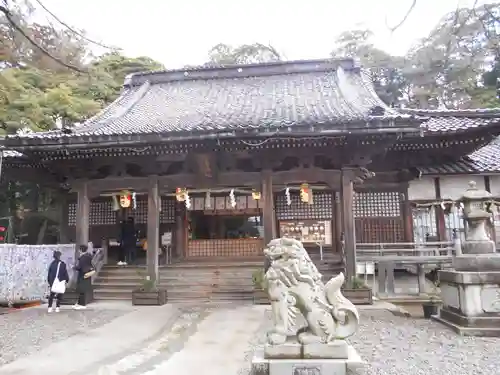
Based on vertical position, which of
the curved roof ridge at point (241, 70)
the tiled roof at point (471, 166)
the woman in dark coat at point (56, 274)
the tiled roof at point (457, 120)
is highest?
the curved roof ridge at point (241, 70)

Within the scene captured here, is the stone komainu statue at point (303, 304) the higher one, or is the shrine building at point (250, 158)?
the shrine building at point (250, 158)

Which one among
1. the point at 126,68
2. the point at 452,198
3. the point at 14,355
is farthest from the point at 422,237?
the point at 126,68

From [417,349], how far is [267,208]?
511 cm

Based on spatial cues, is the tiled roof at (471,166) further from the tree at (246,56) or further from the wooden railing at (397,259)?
the tree at (246,56)

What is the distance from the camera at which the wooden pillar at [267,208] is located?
1038 cm

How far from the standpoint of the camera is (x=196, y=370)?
5039 millimetres

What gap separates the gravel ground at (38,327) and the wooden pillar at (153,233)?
1.49 meters

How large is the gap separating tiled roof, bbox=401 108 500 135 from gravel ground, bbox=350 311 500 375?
5.42 meters

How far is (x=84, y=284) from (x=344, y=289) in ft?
21.3

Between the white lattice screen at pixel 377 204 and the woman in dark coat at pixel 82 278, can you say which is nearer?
the woman in dark coat at pixel 82 278

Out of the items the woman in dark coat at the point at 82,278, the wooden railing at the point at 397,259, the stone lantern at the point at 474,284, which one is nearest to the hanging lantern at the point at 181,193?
the woman in dark coat at the point at 82,278

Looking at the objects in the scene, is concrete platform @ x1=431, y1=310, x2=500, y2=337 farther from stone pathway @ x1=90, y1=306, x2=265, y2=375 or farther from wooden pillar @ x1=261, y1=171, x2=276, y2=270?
wooden pillar @ x1=261, y1=171, x2=276, y2=270

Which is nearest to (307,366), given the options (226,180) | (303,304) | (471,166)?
(303,304)

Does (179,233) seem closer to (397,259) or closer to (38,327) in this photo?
(38,327)
